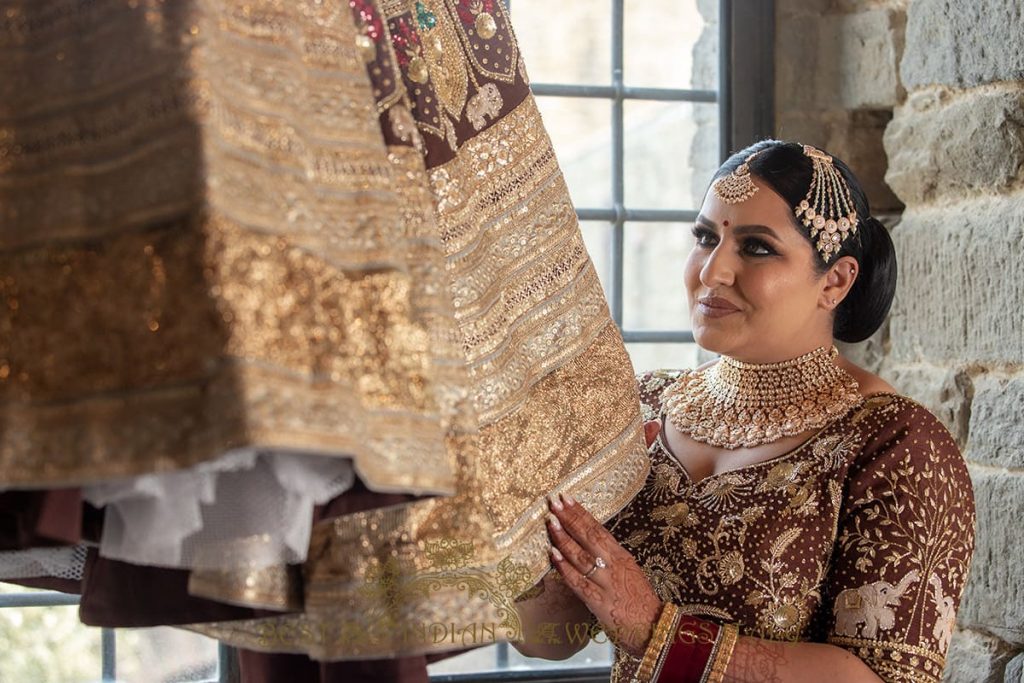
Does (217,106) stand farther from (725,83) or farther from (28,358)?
(725,83)

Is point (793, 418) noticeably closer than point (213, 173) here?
No

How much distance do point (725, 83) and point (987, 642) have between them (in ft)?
3.74

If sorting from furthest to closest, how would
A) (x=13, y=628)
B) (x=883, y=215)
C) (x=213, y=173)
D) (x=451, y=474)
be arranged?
(x=883, y=215)
(x=13, y=628)
(x=451, y=474)
(x=213, y=173)

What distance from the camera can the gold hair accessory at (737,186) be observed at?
178 centimetres

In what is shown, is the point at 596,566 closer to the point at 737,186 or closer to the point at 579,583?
the point at 579,583

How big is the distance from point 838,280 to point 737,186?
236 mm

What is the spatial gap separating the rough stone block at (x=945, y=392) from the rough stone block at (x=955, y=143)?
1.02 feet

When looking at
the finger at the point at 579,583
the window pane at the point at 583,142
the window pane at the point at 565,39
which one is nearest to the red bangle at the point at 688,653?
the finger at the point at 579,583

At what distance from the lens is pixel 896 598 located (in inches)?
60.3

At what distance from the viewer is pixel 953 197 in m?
1.99

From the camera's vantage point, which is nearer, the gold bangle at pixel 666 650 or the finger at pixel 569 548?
the finger at pixel 569 548

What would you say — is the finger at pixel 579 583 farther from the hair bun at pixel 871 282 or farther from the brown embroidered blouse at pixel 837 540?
the hair bun at pixel 871 282

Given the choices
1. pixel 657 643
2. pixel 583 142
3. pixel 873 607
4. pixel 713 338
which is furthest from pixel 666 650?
pixel 583 142

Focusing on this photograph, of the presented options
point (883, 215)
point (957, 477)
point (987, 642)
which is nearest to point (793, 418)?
point (957, 477)
